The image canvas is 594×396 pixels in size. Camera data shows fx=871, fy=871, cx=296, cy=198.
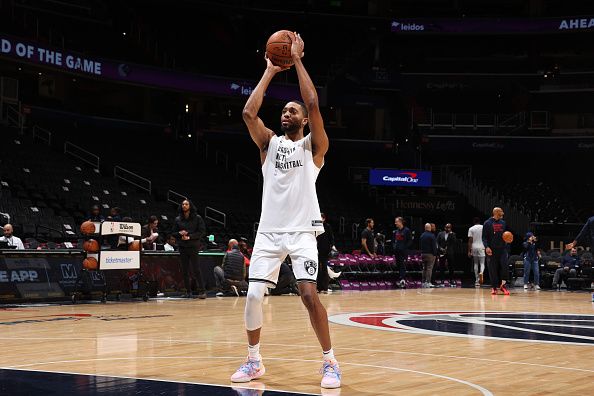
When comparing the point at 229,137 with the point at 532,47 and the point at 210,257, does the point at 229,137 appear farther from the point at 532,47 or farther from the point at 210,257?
the point at 210,257

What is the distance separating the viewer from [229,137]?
120 feet

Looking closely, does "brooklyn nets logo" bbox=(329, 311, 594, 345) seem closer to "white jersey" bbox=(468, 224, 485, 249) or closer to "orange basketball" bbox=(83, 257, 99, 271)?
"orange basketball" bbox=(83, 257, 99, 271)

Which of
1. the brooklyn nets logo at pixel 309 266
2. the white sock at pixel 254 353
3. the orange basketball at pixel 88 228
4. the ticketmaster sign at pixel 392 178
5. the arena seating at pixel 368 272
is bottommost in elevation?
the arena seating at pixel 368 272

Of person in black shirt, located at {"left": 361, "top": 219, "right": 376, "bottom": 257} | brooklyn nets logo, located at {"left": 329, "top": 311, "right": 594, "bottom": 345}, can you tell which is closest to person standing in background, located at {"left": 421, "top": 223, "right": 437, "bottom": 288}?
person in black shirt, located at {"left": 361, "top": 219, "right": 376, "bottom": 257}

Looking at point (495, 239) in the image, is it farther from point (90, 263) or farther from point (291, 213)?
point (291, 213)

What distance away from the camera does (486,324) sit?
11156mm

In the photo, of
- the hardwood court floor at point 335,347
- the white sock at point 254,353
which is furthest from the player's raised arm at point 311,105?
the hardwood court floor at point 335,347

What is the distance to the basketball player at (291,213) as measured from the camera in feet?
19.6

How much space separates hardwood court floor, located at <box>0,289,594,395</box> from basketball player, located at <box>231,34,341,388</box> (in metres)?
0.48

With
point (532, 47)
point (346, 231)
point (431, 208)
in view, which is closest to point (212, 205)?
point (346, 231)

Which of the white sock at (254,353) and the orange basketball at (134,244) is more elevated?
the orange basketball at (134,244)

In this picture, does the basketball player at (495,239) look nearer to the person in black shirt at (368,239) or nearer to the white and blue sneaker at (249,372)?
the person in black shirt at (368,239)

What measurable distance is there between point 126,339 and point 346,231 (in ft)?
76.0

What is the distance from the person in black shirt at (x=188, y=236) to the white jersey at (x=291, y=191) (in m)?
9.86
